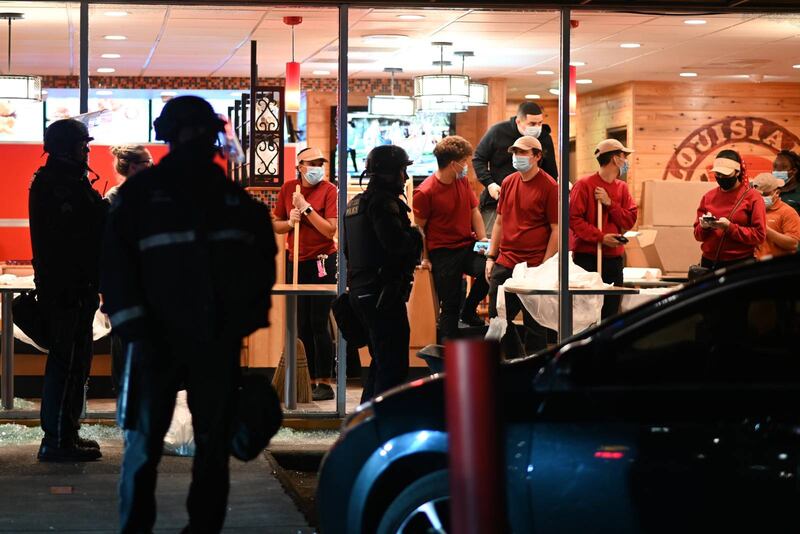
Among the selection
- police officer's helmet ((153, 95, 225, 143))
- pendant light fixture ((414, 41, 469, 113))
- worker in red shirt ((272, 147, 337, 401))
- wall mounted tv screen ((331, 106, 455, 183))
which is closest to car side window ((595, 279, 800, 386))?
police officer's helmet ((153, 95, 225, 143))

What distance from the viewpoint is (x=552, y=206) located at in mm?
9016

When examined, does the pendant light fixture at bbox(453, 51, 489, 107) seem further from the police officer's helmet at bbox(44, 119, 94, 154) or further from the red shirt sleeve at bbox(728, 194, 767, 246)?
the police officer's helmet at bbox(44, 119, 94, 154)

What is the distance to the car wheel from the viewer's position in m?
3.95

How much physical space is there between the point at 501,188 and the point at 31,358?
146 inches

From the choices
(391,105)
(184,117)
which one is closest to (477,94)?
(391,105)

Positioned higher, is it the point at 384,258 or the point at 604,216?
the point at 604,216

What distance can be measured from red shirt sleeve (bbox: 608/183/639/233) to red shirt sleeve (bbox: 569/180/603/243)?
0.21 metres

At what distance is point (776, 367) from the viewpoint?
3.73 meters

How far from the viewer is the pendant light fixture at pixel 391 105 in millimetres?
13099

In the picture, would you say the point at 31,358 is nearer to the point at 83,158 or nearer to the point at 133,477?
the point at 83,158

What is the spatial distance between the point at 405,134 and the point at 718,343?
9.92m

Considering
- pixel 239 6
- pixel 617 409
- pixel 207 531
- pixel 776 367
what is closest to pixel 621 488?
pixel 617 409

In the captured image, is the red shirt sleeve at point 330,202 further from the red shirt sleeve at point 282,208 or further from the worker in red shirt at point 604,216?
the worker in red shirt at point 604,216

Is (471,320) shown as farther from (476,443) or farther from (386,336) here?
(476,443)
